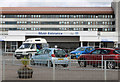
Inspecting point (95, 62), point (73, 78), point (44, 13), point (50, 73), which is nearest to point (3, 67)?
point (50, 73)

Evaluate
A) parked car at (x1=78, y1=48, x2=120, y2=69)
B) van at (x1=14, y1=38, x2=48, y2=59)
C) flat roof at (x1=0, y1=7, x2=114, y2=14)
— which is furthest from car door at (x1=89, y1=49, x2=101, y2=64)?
flat roof at (x1=0, y1=7, x2=114, y2=14)

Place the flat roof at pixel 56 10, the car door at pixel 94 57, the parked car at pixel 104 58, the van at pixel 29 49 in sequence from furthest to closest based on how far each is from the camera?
1. the flat roof at pixel 56 10
2. the van at pixel 29 49
3. the car door at pixel 94 57
4. the parked car at pixel 104 58

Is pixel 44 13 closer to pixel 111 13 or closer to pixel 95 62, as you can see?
pixel 111 13

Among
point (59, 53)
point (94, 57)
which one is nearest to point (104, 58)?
point (94, 57)

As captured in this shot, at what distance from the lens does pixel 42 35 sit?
6197cm

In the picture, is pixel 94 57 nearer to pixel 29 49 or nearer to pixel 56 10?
pixel 29 49

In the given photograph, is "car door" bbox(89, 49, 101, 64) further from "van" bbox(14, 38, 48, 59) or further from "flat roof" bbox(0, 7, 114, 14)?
"flat roof" bbox(0, 7, 114, 14)

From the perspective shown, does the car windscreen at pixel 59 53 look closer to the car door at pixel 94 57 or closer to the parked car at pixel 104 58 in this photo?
the parked car at pixel 104 58

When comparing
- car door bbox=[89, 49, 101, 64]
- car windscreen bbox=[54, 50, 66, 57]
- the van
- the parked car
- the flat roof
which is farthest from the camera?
the flat roof

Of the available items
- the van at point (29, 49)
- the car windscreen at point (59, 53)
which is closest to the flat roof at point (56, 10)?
the van at point (29, 49)

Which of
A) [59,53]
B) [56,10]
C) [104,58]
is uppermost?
[56,10]

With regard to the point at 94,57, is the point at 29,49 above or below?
above

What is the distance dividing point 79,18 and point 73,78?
198 feet

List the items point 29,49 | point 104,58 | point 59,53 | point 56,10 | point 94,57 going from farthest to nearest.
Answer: point 56,10 < point 29,49 < point 59,53 < point 94,57 < point 104,58
